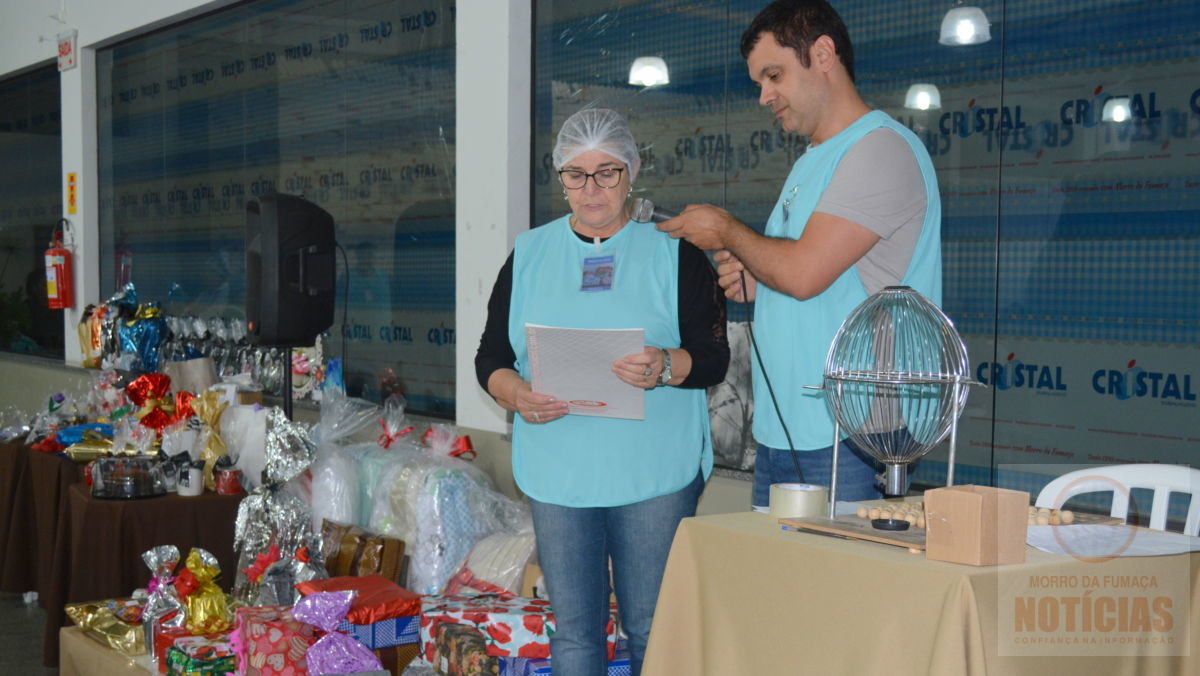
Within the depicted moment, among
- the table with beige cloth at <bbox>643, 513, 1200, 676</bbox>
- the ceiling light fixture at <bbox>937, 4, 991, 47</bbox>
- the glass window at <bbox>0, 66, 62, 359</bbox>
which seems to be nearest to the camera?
the table with beige cloth at <bbox>643, 513, 1200, 676</bbox>

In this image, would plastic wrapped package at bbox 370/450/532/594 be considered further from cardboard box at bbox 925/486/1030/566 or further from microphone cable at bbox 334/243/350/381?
cardboard box at bbox 925/486/1030/566

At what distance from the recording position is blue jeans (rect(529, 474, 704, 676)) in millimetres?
2355

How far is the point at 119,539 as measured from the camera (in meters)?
3.81

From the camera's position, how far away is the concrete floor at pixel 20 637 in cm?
420

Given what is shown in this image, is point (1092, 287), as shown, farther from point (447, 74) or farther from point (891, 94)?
point (447, 74)

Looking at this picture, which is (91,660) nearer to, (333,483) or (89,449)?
(333,483)

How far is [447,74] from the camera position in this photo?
4590mm

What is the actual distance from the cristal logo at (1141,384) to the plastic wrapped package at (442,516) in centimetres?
172

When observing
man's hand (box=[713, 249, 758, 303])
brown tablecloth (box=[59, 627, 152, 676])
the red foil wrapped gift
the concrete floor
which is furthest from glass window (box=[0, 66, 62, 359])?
man's hand (box=[713, 249, 758, 303])

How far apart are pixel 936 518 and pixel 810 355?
0.59m

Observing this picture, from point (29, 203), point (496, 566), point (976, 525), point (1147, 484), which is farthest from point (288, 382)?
point (29, 203)

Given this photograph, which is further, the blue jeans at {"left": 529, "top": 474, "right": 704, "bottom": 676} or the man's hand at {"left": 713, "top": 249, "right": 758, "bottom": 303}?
the blue jeans at {"left": 529, "top": 474, "right": 704, "bottom": 676}

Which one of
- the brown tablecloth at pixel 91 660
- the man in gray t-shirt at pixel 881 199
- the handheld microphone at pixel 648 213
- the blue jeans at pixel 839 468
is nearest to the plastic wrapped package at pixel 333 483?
the brown tablecloth at pixel 91 660

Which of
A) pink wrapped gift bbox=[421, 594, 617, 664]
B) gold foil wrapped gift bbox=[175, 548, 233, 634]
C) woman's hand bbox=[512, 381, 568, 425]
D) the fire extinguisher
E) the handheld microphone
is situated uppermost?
the handheld microphone
